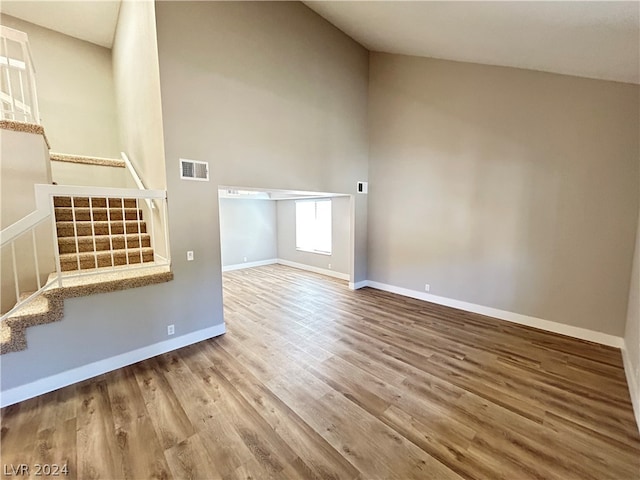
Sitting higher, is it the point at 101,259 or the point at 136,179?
the point at 136,179

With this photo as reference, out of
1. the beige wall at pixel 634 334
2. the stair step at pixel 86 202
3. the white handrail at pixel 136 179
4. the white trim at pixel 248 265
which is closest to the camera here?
the beige wall at pixel 634 334

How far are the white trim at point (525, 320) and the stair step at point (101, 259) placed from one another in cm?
440

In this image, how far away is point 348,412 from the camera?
2162mm

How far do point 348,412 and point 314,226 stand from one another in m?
5.64

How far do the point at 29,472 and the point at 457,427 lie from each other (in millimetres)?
2929

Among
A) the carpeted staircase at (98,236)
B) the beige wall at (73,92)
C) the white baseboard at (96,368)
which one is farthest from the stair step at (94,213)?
the beige wall at (73,92)

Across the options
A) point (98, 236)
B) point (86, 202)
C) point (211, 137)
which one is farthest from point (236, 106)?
point (86, 202)

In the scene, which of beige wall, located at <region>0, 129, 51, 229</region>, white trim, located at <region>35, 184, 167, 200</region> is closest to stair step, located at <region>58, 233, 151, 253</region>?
beige wall, located at <region>0, 129, 51, 229</region>

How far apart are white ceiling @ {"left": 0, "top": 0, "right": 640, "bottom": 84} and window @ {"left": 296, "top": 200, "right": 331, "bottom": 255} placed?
3816 millimetres

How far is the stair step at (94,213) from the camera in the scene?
3.52 m

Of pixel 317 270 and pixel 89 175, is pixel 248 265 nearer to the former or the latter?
pixel 317 270

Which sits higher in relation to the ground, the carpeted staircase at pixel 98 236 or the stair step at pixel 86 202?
the stair step at pixel 86 202

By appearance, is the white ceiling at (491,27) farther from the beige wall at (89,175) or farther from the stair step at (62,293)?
the stair step at (62,293)

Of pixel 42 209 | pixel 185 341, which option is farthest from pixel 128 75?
pixel 185 341
